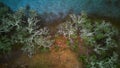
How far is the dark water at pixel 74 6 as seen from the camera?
5.82 m

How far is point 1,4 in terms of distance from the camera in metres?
5.67

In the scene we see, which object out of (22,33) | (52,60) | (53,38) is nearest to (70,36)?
(53,38)

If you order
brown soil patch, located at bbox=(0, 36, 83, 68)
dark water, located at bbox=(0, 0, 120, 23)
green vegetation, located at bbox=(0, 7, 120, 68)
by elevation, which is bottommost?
brown soil patch, located at bbox=(0, 36, 83, 68)

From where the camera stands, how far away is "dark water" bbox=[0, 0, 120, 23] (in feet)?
19.1

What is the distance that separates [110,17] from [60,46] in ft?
5.08

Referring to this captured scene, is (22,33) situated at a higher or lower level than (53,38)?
higher

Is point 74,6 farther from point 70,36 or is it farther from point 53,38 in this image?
point 53,38

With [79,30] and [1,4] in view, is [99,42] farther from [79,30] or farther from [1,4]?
[1,4]

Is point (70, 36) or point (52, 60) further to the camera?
point (70, 36)

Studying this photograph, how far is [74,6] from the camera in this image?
5.90 m

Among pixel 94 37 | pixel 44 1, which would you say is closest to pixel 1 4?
pixel 44 1

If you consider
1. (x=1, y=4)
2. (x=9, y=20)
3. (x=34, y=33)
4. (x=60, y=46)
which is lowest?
(x=60, y=46)

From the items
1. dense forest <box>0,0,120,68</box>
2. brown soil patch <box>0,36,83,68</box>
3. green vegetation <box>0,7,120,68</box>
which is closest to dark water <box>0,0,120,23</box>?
dense forest <box>0,0,120,68</box>

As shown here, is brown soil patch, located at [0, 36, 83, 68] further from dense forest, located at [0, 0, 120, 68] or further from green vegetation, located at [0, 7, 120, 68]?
green vegetation, located at [0, 7, 120, 68]
